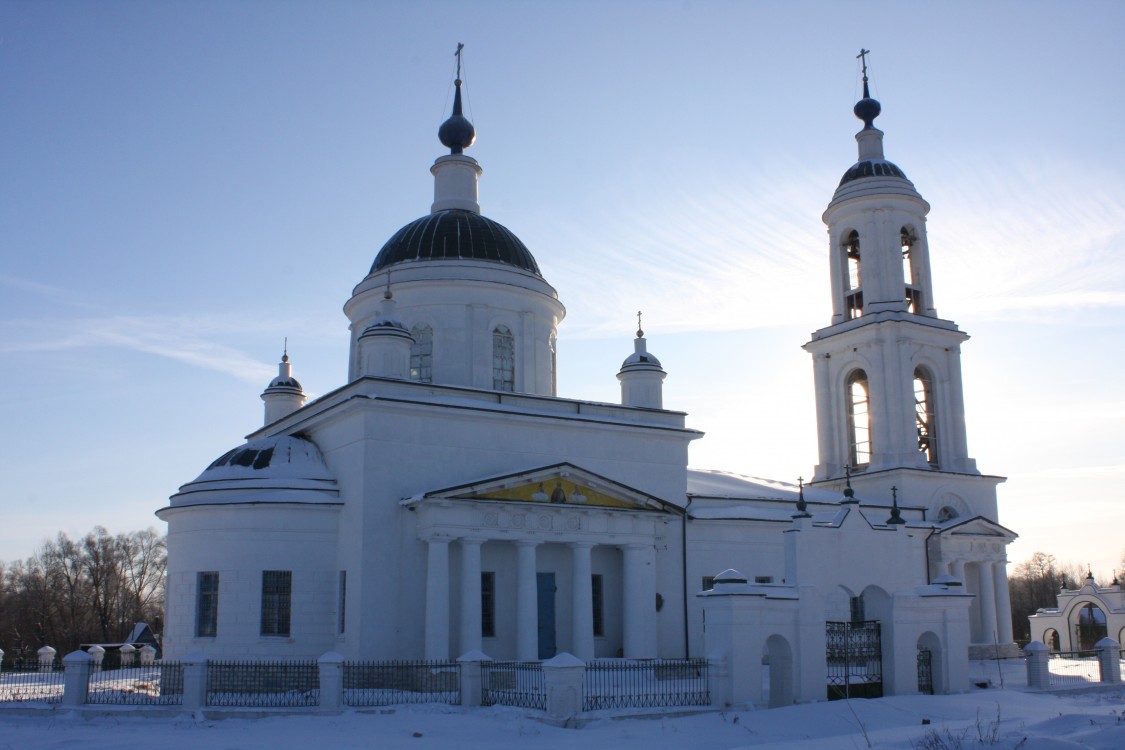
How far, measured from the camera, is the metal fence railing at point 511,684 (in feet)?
52.4

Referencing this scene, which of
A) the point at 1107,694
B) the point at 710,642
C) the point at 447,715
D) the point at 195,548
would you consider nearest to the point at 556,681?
the point at 447,715

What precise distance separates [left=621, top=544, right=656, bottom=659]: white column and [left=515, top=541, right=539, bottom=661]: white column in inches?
83.3

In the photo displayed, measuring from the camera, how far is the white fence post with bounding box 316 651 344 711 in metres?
16.0

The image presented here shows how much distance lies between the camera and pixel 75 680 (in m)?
16.5

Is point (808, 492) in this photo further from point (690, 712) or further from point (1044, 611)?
point (690, 712)

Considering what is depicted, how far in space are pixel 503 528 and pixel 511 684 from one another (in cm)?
529

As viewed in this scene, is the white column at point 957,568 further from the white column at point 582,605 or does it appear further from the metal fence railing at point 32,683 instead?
the metal fence railing at point 32,683

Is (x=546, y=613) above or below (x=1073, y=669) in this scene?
above

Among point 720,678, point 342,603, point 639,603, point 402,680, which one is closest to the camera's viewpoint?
point 720,678

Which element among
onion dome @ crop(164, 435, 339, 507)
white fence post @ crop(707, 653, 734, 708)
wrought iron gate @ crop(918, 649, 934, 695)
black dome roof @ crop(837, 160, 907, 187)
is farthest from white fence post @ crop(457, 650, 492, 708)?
black dome roof @ crop(837, 160, 907, 187)

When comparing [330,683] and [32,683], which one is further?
[32,683]

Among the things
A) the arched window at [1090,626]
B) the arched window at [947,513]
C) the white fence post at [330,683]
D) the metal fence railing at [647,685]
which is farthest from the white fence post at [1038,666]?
the arched window at [1090,626]

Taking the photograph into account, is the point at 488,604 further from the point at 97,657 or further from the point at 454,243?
the point at 454,243

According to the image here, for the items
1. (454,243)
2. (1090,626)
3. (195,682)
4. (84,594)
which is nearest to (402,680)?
(195,682)
